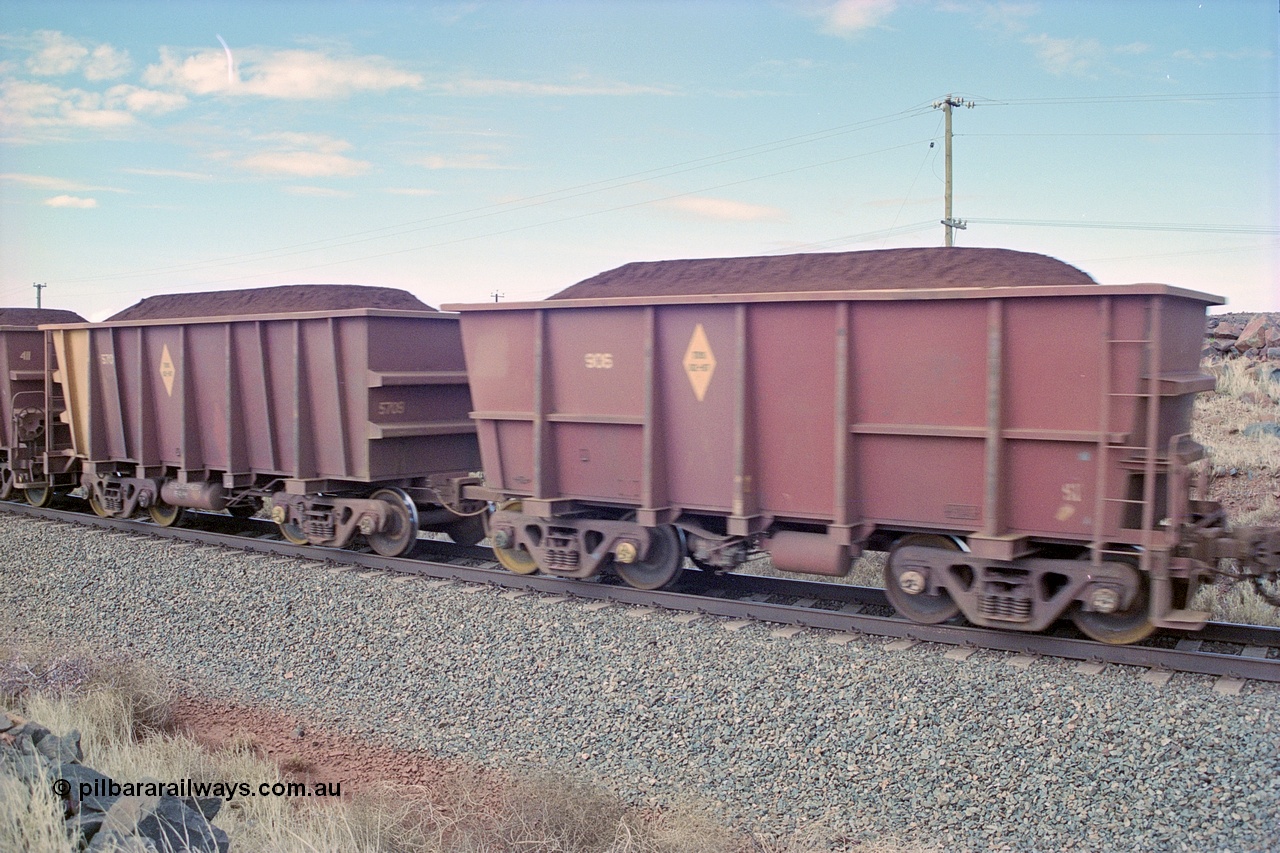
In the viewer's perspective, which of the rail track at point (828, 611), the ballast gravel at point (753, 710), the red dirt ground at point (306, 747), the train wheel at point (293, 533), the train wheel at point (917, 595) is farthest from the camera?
the train wheel at point (293, 533)

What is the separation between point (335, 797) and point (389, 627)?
288 centimetres

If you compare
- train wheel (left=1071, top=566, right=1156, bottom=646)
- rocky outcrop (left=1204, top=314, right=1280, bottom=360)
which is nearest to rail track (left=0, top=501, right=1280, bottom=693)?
train wheel (left=1071, top=566, right=1156, bottom=646)

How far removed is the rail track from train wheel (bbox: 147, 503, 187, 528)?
3.71ft

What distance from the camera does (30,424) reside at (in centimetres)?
1488

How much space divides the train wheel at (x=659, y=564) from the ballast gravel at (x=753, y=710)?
23.1 inches

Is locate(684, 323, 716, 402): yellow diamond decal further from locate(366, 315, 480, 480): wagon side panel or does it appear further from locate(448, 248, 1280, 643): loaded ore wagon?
locate(366, 315, 480, 480): wagon side panel

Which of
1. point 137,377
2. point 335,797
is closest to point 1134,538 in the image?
point 335,797

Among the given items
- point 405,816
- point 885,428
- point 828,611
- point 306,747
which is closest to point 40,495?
point 306,747

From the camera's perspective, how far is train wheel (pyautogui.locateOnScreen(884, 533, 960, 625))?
288 inches

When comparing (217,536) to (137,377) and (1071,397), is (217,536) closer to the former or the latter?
(137,377)

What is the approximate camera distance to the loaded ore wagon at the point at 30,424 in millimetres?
14781

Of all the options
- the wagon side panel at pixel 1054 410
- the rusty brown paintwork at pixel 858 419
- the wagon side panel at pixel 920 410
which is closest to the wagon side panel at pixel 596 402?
the rusty brown paintwork at pixel 858 419

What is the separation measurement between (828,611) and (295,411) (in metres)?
6.42

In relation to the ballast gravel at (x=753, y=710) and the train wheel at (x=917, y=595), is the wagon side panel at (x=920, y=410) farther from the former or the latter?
the ballast gravel at (x=753, y=710)
